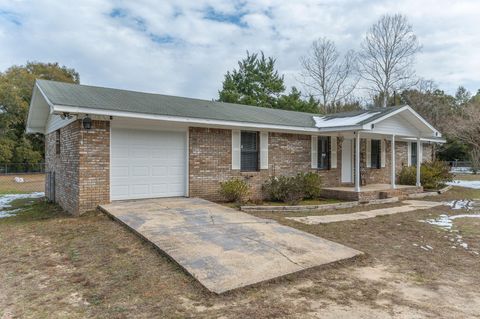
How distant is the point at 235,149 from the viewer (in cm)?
1061

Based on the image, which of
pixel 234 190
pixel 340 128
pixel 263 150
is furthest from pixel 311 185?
pixel 234 190

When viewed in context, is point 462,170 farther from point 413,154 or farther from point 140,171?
point 140,171

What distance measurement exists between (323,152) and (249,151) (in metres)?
3.65

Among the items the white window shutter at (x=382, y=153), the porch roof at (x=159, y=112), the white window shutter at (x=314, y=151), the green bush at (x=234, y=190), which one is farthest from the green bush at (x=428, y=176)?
the green bush at (x=234, y=190)

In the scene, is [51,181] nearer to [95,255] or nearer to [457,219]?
[95,255]

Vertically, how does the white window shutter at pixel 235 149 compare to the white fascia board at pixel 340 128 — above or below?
below

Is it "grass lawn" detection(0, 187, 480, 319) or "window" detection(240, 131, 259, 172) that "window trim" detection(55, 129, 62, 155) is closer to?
"grass lawn" detection(0, 187, 480, 319)

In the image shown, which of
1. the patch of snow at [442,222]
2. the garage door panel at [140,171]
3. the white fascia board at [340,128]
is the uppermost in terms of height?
the white fascia board at [340,128]

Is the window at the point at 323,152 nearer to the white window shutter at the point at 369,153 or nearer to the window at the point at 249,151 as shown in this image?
the white window shutter at the point at 369,153

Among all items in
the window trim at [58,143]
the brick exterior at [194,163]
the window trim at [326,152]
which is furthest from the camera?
the window trim at [326,152]

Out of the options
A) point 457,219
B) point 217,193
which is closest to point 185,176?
point 217,193

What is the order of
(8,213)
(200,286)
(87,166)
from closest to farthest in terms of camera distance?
(200,286)
(87,166)
(8,213)

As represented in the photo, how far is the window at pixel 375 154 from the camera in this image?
48.9 ft

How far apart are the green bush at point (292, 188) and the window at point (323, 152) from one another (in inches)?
66.1
